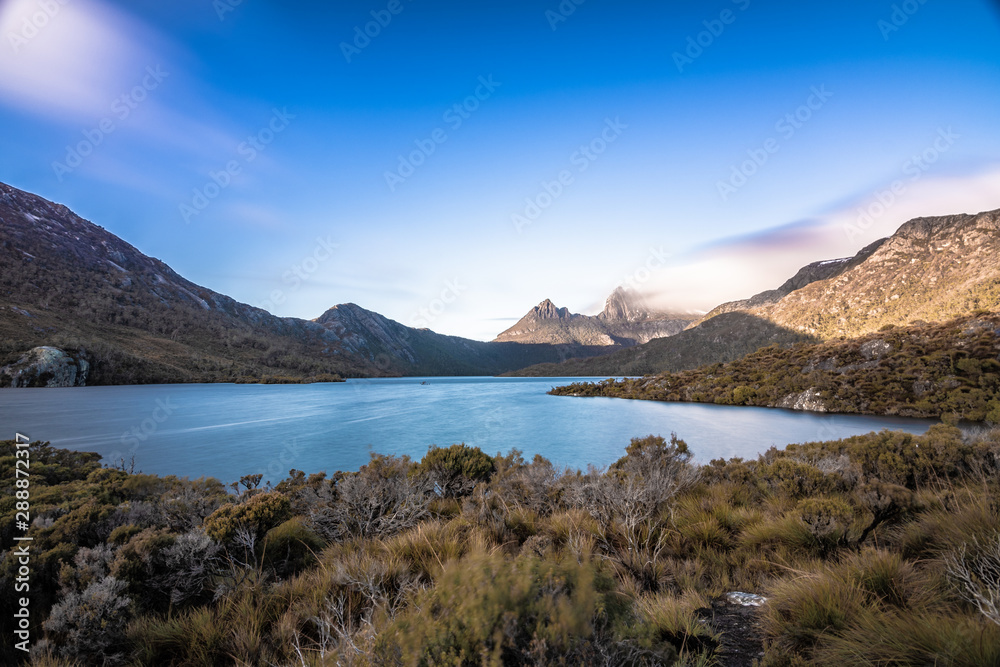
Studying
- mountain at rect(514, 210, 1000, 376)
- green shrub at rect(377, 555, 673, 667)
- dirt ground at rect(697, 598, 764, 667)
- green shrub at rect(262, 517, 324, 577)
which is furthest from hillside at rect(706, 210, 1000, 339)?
green shrub at rect(262, 517, 324, 577)

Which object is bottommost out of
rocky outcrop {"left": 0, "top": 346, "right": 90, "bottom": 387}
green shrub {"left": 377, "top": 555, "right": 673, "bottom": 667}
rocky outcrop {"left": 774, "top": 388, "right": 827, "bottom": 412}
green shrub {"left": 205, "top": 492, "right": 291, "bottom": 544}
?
rocky outcrop {"left": 774, "top": 388, "right": 827, "bottom": 412}

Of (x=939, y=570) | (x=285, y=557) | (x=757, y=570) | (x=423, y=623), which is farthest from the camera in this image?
(x=285, y=557)

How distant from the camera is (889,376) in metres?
24.9

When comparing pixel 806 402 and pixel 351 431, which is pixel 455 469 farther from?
pixel 806 402

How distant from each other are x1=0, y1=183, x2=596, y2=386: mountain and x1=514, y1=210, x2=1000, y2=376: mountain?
96.3 m

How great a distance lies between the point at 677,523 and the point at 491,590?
13.9ft

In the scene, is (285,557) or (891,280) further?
(891,280)

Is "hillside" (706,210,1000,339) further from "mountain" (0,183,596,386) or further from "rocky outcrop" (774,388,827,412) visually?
"mountain" (0,183,596,386)

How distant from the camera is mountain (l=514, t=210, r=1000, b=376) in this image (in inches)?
1564

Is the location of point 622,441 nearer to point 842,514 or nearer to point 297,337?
point 842,514

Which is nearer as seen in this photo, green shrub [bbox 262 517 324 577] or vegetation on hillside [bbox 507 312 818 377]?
green shrub [bbox 262 517 324 577]

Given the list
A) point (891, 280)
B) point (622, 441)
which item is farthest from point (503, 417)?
point (891, 280)

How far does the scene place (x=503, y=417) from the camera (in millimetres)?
30547

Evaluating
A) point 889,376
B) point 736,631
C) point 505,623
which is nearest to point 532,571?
point 505,623
